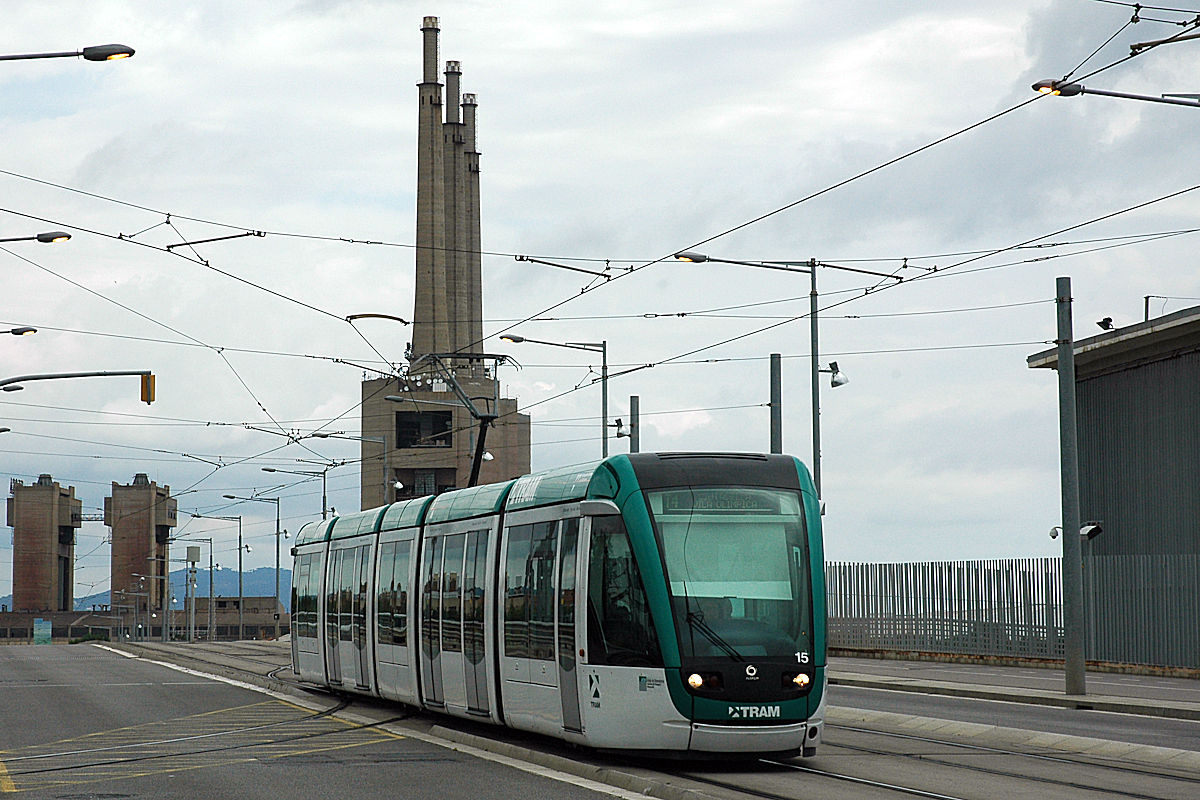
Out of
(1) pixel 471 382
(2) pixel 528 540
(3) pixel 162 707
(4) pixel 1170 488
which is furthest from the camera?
(1) pixel 471 382

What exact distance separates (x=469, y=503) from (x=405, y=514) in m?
3.22

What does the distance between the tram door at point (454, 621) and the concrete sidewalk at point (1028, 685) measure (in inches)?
379

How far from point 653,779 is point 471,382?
9428 centimetres

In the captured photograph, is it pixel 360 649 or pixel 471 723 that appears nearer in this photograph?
pixel 471 723

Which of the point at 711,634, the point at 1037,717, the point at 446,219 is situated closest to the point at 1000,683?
the point at 1037,717

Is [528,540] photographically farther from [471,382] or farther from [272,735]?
[471,382]

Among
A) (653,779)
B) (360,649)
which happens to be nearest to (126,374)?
(360,649)

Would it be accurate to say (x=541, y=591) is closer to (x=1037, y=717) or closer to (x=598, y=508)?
(x=598, y=508)

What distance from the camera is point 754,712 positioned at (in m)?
14.9

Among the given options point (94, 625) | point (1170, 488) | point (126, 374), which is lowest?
point (94, 625)

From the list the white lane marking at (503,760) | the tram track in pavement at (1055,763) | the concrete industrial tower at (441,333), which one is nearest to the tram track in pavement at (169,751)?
the white lane marking at (503,760)

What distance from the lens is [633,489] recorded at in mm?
15742

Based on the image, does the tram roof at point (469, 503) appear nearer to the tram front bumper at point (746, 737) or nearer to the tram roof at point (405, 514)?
the tram roof at point (405, 514)

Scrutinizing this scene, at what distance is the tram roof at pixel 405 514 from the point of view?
22.9 metres
